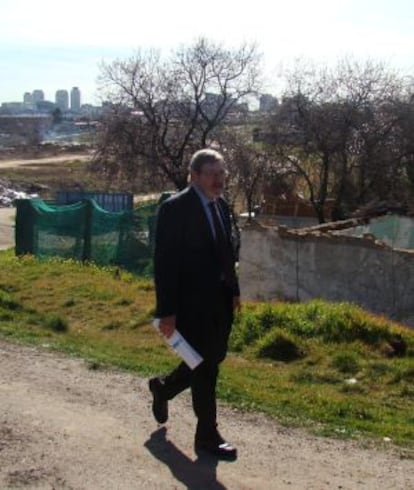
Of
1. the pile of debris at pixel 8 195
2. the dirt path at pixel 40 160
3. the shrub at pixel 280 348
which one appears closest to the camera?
the shrub at pixel 280 348

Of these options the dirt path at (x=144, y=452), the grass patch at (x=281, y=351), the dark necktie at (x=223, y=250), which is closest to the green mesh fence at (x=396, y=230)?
the grass patch at (x=281, y=351)

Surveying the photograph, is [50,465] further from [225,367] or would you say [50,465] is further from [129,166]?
[129,166]

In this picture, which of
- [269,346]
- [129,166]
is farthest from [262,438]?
[129,166]

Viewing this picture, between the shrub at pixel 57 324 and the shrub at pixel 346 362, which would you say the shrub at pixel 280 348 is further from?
the shrub at pixel 57 324

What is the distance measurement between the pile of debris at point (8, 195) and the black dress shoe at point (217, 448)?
4193 cm

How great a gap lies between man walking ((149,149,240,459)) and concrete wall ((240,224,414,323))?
26.2ft

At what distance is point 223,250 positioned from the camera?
15.3 ft

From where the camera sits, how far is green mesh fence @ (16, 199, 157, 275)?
54.6ft

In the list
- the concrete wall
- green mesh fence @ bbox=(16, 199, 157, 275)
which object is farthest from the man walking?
green mesh fence @ bbox=(16, 199, 157, 275)

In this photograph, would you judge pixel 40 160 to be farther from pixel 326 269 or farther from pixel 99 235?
pixel 326 269

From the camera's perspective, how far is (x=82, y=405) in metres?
5.53

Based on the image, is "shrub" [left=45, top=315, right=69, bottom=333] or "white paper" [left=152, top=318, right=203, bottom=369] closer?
"white paper" [left=152, top=318, right=203, bottom=369]

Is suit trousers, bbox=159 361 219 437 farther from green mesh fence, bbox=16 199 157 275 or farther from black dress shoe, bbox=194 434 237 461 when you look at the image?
green mesh fence, bbox=16 199 157 275

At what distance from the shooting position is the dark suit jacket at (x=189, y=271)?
4.57m
